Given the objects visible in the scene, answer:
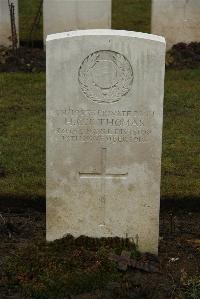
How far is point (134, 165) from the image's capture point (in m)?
6.02

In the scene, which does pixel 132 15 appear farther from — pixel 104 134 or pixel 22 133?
pixel 104 134

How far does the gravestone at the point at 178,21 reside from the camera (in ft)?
43.2

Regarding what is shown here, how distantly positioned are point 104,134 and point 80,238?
Answer: 2.67ft

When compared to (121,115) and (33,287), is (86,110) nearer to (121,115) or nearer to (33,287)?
(121,115)

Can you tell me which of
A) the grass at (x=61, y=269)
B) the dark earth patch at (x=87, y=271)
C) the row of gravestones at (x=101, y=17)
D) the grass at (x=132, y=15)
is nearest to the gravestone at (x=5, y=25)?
the row of gravestones at (x=101, y=17)

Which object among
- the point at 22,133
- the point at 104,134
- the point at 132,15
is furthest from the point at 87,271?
the point at 132,15

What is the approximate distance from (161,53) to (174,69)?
6.73 m

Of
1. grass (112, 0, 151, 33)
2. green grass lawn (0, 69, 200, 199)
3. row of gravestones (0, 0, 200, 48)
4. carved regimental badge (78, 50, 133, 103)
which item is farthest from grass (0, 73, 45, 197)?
grass (112, 0, 151, 33)

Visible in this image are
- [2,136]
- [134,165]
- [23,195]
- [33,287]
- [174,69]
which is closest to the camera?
[33,287]

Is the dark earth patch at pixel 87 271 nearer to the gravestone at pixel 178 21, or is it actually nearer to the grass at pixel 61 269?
the grass at pixel 61 269

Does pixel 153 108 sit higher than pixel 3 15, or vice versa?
pixel 3 15

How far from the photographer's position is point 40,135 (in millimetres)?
9250

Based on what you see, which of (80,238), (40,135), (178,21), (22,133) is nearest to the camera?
(80,238)

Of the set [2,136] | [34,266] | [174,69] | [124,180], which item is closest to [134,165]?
[124,180]
